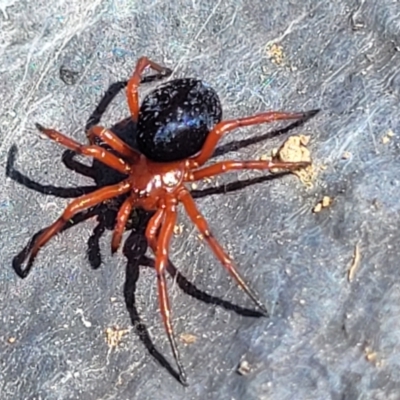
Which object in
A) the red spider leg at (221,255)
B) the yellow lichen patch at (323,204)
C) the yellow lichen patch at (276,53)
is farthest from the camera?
the yellow lichen patch at (276,53)

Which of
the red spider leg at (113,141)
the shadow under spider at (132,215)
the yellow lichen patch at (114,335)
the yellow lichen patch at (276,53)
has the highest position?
the yellow lichen patch at (276,53)

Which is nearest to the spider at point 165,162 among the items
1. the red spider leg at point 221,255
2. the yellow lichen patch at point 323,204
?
the red spider leg at point 221,255

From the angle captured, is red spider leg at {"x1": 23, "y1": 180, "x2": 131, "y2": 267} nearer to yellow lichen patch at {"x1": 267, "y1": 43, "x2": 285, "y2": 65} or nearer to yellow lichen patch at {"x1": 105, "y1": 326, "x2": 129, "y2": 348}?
yellow lichen patch at {"x1": 105, "y1": 326, "x2": 129, "y2": 348}

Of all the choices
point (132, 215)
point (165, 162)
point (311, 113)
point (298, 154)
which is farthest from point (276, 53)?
point (132, 215)

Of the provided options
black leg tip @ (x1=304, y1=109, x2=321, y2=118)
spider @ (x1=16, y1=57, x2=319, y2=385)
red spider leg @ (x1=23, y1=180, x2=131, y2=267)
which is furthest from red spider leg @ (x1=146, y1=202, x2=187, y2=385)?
black leg tip @ (x1=304, y1=109, x2=321, y2=118)

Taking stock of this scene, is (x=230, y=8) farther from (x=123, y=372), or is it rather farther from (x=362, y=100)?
(x=123, y=372)

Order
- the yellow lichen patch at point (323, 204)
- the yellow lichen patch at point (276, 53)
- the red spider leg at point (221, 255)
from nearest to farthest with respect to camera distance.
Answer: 1. the red spider leg at point (221, 255)
2. the yellow lichen patch at point (323, 204)
3. the yellow lichen patch at point (276, 53)

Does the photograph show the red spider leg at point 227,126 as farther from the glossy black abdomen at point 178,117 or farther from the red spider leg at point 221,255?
the red spider leg at point 221,255
